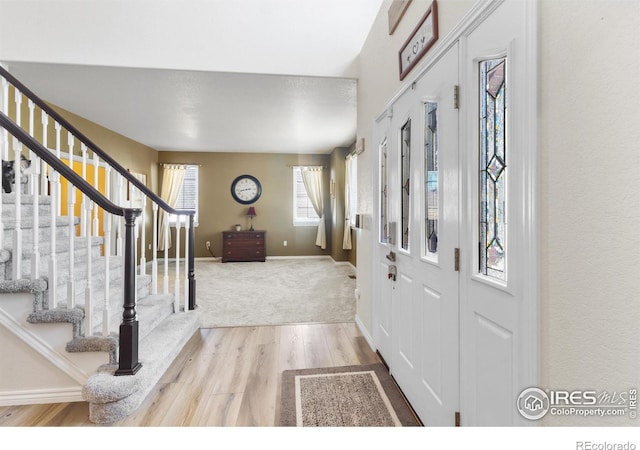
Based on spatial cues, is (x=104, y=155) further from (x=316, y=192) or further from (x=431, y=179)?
(x=316, y=192)

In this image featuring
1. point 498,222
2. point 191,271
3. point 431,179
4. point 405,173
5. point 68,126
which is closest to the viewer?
point 498,222

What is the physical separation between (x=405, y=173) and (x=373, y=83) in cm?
102

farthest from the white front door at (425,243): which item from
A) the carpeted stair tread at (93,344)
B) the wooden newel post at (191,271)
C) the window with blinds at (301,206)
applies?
the window with blinds at (301,206)

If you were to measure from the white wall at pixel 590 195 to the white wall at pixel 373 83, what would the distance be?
2.17ft

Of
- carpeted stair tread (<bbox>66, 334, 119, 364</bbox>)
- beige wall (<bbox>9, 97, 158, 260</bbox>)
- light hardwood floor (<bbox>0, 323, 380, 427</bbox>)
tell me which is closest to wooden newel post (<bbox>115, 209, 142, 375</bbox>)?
carpeted stair tread (<bbox>66, 334, 119, 364</bbox>)

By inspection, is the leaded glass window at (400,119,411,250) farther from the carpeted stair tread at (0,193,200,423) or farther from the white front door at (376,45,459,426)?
the carpeted stair tread at (0,193,200,423)

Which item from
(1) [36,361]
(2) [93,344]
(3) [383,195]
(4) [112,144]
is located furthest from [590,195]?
(4) [112,144]

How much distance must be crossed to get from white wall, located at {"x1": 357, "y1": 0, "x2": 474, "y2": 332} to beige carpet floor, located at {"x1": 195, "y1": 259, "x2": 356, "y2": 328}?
77 centimetres

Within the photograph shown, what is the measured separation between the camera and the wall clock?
702cm

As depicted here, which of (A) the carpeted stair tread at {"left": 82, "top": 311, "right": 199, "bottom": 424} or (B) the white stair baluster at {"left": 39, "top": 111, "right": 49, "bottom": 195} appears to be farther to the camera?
(B) the white stair baluster at {"left": 39, "top": 111, "right": 49, "bottom": 195}

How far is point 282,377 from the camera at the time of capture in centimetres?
203

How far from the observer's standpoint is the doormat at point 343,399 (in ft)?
5.22

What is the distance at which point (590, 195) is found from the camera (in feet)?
2.39
